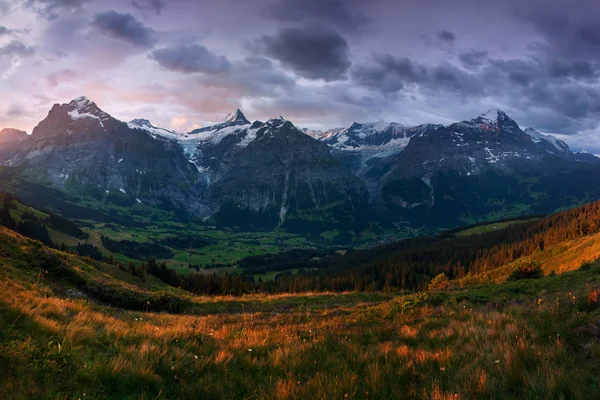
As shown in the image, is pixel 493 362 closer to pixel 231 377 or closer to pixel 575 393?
pixel 575 393

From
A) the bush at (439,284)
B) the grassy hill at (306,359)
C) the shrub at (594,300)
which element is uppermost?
the shrub at (594,300)

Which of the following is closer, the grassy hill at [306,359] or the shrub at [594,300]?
the grassy hill at [306,359]

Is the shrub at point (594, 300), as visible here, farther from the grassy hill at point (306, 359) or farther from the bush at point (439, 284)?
the bush at point (439, 284)

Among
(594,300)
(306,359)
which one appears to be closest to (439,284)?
(594,300)

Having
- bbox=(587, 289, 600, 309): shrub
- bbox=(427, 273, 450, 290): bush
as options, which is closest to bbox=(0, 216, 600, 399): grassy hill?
bbox=(587, 289, 600, 309): shrub

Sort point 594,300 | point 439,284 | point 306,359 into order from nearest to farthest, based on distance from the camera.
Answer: point 306,359 < point 594,300 < point 439,284

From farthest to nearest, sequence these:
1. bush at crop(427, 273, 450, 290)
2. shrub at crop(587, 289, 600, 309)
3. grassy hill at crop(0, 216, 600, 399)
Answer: bush at crop(427, 273, 450, 290)
shrub at crop(587, 289, 600, 309)
grassy hill at crop(0, 216, 600, 399)

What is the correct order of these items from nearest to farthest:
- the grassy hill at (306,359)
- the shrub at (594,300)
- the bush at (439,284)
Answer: the grassy hill at (306,359)
the shrub at (594,300)
the bush at (439,284)

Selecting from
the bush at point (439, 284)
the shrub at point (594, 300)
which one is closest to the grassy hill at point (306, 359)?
the shrub at point (594, 300)

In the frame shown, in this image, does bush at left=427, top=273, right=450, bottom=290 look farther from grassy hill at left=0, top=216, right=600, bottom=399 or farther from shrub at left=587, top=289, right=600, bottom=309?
grassy hill at left=0, top=216, right=600, bottom=399

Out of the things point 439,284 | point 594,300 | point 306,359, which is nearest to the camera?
point 306,359

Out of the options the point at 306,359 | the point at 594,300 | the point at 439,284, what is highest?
the point at 594,300

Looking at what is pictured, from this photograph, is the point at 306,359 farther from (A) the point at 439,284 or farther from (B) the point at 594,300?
(A) the point at 439,284

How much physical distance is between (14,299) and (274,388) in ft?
27.7
